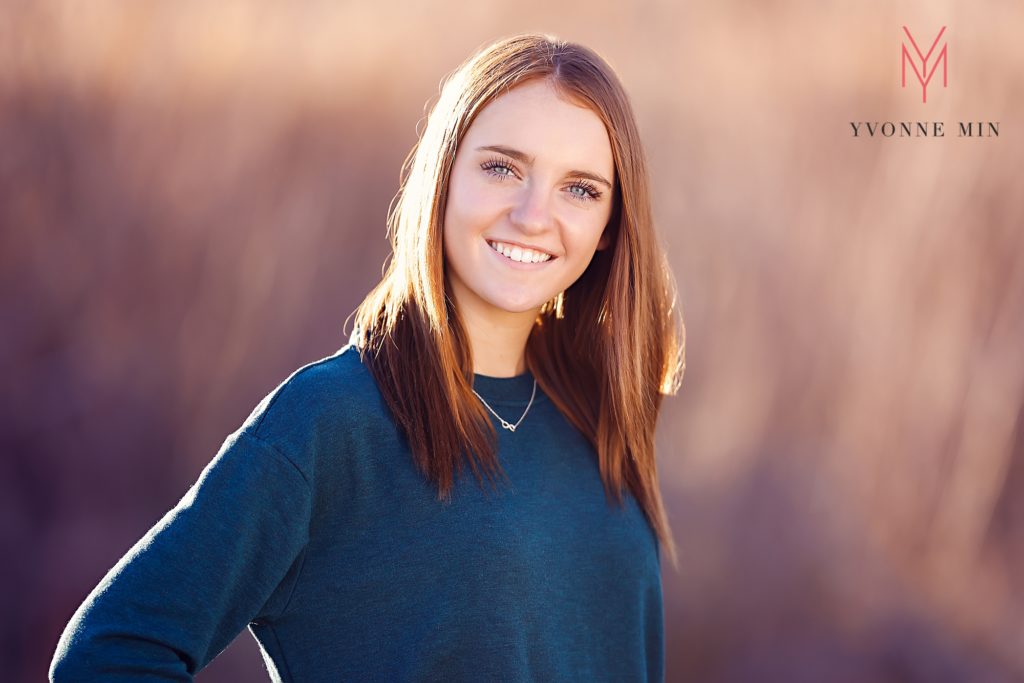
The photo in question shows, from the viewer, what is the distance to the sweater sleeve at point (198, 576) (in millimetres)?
1188

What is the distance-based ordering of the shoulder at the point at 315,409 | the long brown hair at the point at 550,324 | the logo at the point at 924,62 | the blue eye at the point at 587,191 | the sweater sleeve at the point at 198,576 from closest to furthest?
the sweater sleeve at the point at 198,576 → the shoulder at the point at 315,409 → the long brown hair at the point at 550,324 → the blue eye at the point at 587,191 → the logo at the point at 924,62

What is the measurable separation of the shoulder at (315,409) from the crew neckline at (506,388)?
0.23 meters

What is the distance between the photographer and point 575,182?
1.59 meters

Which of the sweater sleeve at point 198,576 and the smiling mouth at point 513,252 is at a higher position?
the smiling mouth at point 513,252

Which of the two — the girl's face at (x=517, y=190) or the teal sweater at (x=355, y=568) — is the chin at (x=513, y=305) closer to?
the girl's face at (x=517, y=190)

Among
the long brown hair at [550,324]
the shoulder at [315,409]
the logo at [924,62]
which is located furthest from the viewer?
the logo at [924,62]

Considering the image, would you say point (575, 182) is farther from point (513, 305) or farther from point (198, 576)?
point (198, 576)

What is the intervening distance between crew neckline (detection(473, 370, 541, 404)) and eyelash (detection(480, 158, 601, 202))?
Answer: 319 millimetres

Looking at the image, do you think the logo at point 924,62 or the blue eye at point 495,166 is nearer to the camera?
the blue eye at point 495,166

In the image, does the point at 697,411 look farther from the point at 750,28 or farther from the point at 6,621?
the point at 6,621

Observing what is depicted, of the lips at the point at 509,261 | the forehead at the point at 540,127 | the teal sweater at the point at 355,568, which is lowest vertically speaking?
the teal sweater at the point at 355,568

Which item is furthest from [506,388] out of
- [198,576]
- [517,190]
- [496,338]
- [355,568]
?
[198,576]

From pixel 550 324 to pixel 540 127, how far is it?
0.45m

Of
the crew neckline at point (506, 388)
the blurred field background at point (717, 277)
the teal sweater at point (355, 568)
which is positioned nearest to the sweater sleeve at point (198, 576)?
the teal sweater at point (355, 568)
